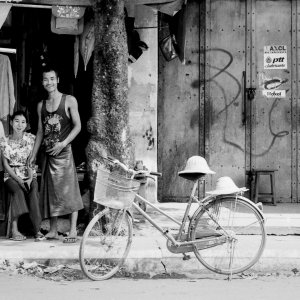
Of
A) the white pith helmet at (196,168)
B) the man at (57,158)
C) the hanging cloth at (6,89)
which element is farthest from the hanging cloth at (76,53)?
the white pith helmet at (196,168)

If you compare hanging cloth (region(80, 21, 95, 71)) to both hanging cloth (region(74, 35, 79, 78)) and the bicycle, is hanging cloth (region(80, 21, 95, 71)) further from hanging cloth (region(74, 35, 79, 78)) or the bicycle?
the bicycle

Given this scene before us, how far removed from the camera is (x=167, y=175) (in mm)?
10641

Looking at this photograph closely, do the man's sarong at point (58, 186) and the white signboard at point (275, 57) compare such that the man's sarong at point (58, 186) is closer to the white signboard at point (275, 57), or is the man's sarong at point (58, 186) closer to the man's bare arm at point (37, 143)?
the man's bare arm at point (37, 143)

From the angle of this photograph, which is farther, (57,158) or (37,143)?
(37,143)

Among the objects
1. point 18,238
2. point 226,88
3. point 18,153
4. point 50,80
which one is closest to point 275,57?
point 226,88

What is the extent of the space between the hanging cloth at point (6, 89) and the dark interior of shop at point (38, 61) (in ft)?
1.85

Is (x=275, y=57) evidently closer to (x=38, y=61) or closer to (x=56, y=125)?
(x=38, y=61)

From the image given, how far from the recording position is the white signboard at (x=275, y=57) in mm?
10578

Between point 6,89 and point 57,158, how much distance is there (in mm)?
1763

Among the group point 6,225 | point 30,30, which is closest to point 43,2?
point 30,30

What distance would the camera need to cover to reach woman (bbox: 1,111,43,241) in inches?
310

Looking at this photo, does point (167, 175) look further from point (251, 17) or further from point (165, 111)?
point (251, 17)

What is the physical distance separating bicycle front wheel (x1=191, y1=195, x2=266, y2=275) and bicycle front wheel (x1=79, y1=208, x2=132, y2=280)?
0.70m

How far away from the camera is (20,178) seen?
7938 millimetres
